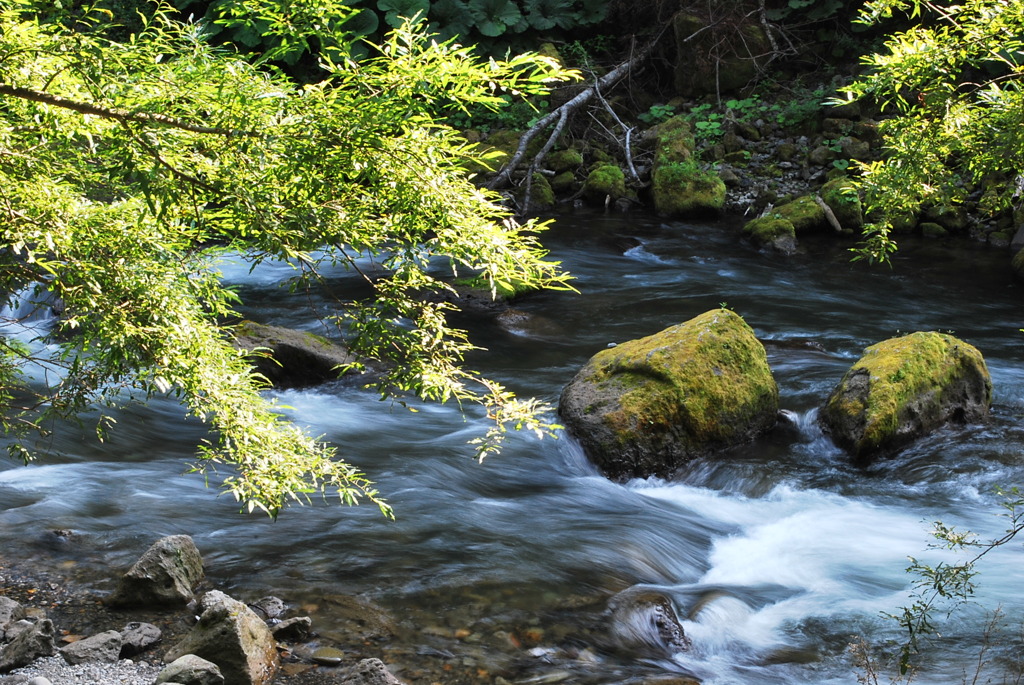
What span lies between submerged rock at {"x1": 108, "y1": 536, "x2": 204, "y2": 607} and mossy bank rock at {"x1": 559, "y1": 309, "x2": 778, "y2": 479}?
10.6ft

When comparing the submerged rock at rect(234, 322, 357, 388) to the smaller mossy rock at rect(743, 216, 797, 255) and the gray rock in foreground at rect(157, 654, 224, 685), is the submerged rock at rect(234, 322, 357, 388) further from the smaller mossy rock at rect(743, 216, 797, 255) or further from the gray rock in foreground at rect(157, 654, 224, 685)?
the smaller mossy rock at rect(743, 216, 797, 255)

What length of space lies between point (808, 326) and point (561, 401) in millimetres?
4723

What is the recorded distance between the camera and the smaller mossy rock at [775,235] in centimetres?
1398

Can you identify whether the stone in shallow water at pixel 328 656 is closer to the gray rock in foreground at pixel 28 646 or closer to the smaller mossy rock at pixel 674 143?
the gray rock in foreground at pixel 28 646

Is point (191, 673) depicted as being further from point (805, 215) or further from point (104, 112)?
point (805, 215)

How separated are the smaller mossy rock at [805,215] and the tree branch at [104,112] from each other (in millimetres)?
12913

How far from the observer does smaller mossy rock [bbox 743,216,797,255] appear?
45.9ft

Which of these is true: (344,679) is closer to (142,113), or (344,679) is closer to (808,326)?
(142,113)

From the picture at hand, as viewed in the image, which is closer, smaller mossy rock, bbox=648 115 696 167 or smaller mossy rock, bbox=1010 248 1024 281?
smaller mossy rock, bbox=1010 248 1024 281

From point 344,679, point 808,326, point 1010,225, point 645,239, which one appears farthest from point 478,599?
point 1010,225

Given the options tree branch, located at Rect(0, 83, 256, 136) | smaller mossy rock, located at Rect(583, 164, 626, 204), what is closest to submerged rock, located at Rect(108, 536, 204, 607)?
tree branch, located at Rect(0, 83, 256, 136)

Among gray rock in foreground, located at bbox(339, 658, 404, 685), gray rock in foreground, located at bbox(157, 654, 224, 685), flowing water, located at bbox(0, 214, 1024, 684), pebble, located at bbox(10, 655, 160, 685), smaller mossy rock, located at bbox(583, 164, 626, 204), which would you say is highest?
smaller mossy rock, located at bbox(583, 164, 626, 204)

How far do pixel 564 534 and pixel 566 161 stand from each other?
12458 mm

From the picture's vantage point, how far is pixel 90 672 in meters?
3.94
